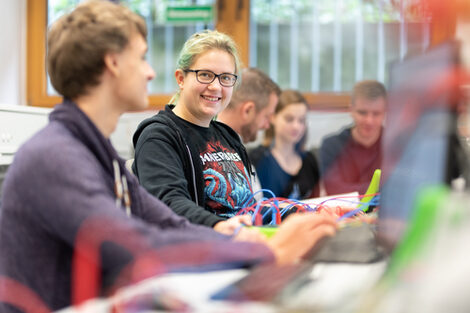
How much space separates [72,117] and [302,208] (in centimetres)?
73

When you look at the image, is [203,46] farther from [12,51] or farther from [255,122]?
[12,51]

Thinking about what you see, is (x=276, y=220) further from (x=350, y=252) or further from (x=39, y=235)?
(x=39, y=235)

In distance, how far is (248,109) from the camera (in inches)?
91.6

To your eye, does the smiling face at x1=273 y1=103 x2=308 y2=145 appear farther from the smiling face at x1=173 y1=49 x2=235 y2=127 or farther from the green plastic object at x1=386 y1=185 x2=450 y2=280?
the green plastic object at x1=386 y1=185 x2=450 y2=280

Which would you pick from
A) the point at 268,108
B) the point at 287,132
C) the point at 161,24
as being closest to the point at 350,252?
the point at 268,108

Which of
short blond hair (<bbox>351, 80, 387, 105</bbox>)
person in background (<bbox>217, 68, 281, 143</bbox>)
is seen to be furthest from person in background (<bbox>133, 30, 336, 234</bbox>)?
short blond hair (<bbox>351, 80, 387, 105</bbox>)

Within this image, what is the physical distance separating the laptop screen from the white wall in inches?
120

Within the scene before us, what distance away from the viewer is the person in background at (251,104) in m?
2.25

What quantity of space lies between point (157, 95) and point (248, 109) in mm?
1389

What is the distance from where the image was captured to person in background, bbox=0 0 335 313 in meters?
0.79

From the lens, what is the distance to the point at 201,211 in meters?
1.23

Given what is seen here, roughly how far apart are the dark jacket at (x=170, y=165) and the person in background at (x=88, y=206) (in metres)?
0.26

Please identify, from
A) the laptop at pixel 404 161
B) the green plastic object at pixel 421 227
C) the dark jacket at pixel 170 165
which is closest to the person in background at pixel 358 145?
the dark jacket at pixel 170 165

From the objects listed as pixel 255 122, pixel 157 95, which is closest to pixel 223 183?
pixel 255 122
